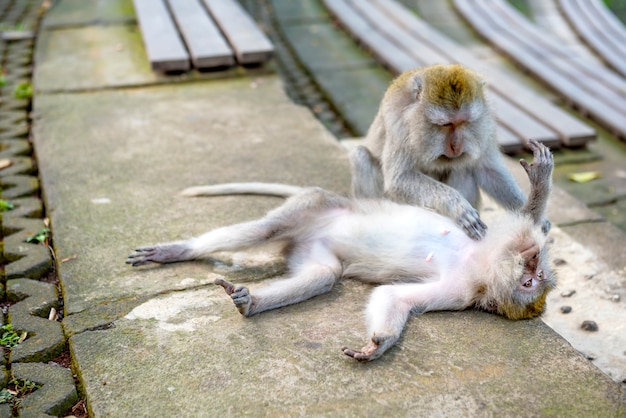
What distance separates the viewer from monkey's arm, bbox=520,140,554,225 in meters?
3.31

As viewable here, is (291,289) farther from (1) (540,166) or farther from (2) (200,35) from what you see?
(2) (200,35)

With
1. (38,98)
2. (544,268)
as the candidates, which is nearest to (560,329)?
(544,268)

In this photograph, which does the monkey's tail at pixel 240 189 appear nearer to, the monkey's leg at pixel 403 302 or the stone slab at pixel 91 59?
the monkey's leg at pixel 403 302

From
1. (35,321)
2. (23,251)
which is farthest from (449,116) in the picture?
(23,251)

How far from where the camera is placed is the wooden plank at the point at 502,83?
604 centimetres

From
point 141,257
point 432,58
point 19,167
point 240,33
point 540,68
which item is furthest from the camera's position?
point 540,68

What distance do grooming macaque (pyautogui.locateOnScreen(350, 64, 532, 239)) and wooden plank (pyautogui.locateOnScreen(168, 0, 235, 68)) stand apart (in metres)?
2.76

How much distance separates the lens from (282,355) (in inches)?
109

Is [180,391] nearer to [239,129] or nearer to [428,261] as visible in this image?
[428,261]

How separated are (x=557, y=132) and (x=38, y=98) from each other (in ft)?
13.9

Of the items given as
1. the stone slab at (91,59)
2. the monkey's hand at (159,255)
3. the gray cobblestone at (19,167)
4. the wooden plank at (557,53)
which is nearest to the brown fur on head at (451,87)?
the monkey's hand at (159,255)

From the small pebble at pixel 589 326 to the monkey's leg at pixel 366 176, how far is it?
1235mm

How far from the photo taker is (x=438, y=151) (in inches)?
142

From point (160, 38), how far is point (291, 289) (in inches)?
172
